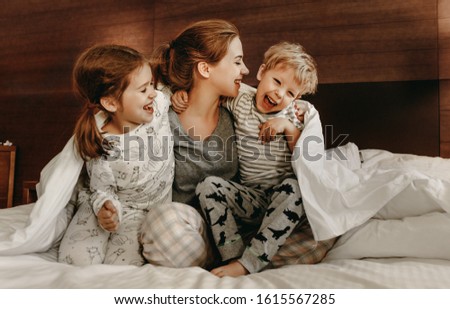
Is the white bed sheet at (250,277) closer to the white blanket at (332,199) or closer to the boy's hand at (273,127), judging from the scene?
the white blanket at (332,199)

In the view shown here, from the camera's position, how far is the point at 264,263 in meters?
0.72

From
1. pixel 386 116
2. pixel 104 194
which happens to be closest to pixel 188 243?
pixel 104 194

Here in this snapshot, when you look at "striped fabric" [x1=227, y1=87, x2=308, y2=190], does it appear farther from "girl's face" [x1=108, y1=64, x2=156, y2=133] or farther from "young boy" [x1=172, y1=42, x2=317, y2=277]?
"girl's face" [x1=108, y1=64, x2=156, y2=133]

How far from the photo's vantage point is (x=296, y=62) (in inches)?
36.2

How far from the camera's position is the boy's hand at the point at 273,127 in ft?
2.84

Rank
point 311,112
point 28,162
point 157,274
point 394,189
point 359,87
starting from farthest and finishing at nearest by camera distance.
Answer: point 28,162 → point 359,87 → point 311,112 → point 394,189 → point 157,274

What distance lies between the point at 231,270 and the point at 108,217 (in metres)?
0.27

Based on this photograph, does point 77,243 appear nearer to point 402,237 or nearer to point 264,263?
point 264,263

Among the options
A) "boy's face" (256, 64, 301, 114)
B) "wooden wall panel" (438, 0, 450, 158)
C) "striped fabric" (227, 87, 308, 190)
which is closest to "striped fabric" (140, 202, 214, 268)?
"striped fabric" (227, 87, 308, 190)

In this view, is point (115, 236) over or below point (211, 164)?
below

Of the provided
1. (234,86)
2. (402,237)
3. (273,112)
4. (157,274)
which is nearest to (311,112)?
(273,112)

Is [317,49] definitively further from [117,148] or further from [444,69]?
[117,148]

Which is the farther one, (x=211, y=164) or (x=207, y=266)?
(x=211, y=164)

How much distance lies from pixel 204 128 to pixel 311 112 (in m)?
0.27
